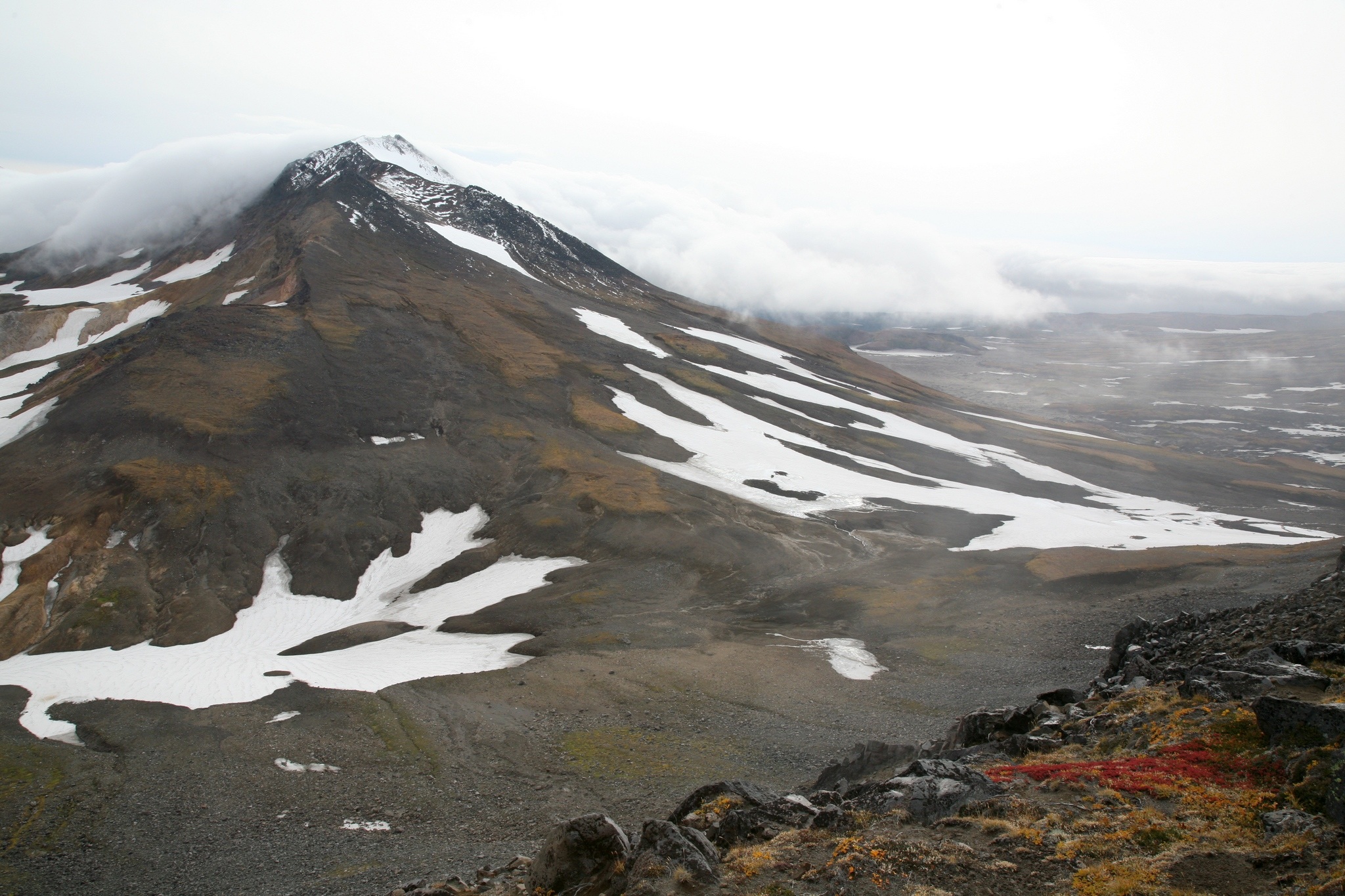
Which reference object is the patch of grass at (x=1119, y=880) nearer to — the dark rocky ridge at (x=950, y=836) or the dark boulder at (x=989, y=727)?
the dark rocky ridge at (x=950, y=836)

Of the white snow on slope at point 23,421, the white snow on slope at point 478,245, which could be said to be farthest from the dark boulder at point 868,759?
the white snow on slope at point 478,245

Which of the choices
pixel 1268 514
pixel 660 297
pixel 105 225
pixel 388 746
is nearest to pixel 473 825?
pixel 388 746

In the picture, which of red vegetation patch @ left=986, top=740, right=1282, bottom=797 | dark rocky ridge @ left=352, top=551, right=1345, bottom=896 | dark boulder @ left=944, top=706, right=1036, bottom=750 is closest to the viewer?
dark rocky ridge @ left=352, top=551, right=1345, bottom=896

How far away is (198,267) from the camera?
12350 cm

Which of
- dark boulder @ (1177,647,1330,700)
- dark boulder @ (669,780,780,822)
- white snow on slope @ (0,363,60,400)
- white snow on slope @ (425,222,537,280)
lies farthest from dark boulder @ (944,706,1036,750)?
white snow on slope @ (425,222,537,280)

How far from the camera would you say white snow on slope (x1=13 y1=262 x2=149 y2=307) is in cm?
11850

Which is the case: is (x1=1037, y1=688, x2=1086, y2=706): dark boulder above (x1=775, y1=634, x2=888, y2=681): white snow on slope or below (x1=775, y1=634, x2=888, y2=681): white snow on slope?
above

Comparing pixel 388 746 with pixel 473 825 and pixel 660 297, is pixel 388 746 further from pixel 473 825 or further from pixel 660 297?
pixel 660 297

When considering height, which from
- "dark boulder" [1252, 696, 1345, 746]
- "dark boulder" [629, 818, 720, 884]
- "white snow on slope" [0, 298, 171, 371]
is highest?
"white snow on slope" [0, 298, 171, 371]

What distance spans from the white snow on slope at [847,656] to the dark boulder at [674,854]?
22993 mm

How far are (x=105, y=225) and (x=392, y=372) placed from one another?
406 ft

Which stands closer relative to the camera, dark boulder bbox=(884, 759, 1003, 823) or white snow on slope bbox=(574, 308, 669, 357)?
dark boulder bbox=(884, 759, 1003, 823)

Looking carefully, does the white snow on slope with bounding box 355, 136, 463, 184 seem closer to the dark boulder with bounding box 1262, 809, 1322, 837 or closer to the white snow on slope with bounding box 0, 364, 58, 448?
the white snow on slope with bounding box 0, 364, 58, 448

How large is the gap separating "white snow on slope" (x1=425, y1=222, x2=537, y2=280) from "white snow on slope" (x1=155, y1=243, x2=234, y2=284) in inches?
1351
